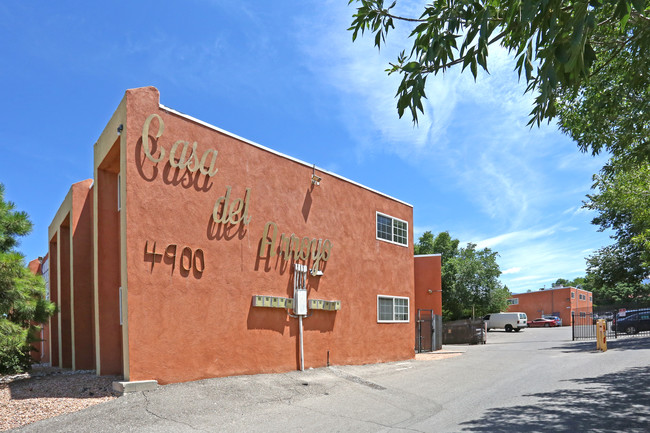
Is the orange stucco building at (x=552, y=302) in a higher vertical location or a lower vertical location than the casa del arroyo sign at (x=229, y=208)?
lower

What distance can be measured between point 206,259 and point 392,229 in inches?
381

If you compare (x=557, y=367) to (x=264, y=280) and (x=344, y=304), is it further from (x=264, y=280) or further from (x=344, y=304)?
(x=264, y=280)

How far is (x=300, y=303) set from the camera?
14094mm

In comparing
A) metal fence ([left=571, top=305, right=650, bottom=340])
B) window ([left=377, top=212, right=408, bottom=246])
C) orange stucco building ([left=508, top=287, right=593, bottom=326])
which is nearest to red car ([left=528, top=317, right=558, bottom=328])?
orange stucco building ([left=508, top=287, right=593, bottom=326])

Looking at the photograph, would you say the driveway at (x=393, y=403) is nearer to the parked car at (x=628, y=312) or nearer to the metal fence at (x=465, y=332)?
the metal fence at (x=465, y=332)

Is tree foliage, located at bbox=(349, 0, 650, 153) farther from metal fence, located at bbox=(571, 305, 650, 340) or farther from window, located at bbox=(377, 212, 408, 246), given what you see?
metal fence, located at bbox=(571, 305, 650, 340)

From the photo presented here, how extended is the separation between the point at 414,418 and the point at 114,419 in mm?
5272

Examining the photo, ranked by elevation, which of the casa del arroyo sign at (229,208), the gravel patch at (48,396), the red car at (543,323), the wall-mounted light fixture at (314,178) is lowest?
the red car at (543,323)

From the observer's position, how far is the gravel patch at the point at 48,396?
28.5ft

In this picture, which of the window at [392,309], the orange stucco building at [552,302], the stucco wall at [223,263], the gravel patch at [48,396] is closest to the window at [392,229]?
the stucco wall at [223,263]

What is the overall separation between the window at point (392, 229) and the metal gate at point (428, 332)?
196 inches

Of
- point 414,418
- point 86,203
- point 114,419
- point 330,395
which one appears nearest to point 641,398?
point 414,418

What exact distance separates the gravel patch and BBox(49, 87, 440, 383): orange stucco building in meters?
0.78

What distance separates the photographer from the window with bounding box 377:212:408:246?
62.0 ft
